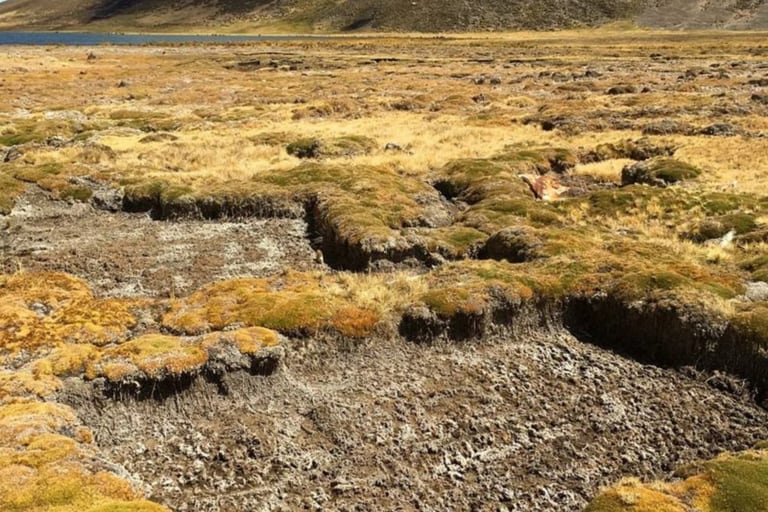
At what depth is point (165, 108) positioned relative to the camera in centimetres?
9244

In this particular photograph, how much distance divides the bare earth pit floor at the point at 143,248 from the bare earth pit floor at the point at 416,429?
10.1 metres

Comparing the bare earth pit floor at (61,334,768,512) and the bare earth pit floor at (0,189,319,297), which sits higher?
Result: the bare earth pit floor at (0,189,319,297)

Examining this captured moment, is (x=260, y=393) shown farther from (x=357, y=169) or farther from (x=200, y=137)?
(x=200, y=137)

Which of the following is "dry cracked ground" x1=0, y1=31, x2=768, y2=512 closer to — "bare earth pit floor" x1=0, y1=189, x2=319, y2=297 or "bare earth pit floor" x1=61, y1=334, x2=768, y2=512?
"bare earth pit floor" x1=61, y1=334, x2=768, y2=512

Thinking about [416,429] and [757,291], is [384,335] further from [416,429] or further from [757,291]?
[757,291]

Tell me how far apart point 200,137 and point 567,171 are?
37.5 metres

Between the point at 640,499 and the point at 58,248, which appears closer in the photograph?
the point at 640,499

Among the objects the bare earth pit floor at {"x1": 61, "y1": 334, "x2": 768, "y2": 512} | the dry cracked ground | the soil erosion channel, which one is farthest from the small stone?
the bare earth pit floor at {"x1": 61, "y1": 334, "x2": 768, "y2": 512}

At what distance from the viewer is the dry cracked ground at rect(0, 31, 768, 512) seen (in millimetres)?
16891

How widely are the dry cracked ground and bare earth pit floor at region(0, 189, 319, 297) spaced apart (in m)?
0.19

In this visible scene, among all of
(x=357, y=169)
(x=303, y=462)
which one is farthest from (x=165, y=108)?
(x=303, y=462)

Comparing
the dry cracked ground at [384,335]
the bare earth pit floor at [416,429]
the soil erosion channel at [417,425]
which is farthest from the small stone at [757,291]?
the bare earth pit floor at [416,429]

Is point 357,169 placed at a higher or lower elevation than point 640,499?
higher

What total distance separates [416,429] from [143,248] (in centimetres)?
2097
